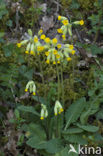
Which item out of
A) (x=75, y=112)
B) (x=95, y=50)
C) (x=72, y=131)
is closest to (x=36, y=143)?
(x=72, y=131)

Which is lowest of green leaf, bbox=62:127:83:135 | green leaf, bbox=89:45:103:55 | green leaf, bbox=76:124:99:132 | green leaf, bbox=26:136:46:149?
green leaf, bbox=26:136:46:149

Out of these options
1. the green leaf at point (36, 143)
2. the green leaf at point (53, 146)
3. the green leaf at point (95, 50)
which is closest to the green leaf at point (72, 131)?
the green leaf at point (53, 146)

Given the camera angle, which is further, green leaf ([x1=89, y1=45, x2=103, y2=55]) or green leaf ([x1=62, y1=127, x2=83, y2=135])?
green leaf ([x1=89, y1=45, x2=103, y2=55])

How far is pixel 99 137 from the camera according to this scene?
148 inches

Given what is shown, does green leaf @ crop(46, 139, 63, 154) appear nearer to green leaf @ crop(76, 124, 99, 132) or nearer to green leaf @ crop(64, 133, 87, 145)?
green leaf @ crop(64, 133, 87, 145)

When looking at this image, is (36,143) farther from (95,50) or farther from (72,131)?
(95,50)

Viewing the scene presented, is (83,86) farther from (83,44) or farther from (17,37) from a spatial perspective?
(17,37)

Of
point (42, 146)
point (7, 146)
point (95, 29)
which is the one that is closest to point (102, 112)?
point (42, 146)

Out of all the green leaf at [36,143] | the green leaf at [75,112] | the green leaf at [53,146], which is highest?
the green leaf at [75,112]

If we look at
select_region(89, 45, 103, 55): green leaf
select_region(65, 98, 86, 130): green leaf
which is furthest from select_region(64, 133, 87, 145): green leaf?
select_region(89, 45, 103, 55): green leaf

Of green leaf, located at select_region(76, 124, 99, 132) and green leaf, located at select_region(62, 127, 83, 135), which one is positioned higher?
green leaf, located at select_region(76, 124, 99, 132)

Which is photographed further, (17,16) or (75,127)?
(17,16)

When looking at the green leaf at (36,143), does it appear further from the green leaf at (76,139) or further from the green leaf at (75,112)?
the green leaf at (75,112)

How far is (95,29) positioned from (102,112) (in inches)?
79.0
